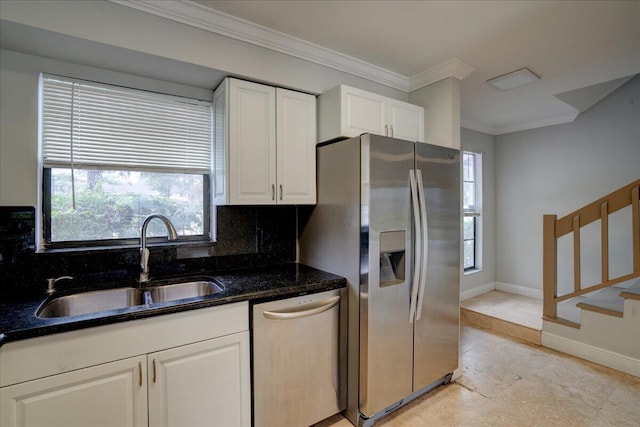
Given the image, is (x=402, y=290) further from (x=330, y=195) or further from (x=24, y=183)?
(x=24, y=183)

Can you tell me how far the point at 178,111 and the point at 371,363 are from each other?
7.06 ft

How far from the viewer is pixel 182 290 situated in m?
1.99

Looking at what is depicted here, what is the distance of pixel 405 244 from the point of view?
80.7 inches

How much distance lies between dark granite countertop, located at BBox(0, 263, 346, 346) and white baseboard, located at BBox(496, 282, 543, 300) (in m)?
3.69

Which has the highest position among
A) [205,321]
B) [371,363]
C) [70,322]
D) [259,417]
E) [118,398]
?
[70,322]

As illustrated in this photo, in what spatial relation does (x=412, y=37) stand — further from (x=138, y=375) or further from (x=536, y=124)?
(x=536, y=124)

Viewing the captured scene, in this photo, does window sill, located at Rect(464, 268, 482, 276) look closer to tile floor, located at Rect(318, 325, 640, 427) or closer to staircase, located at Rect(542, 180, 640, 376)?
staircase, located at Rect(542, 180, 640, 376)

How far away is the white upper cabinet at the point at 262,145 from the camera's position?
1989mm

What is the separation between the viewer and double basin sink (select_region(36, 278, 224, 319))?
64.6 inches

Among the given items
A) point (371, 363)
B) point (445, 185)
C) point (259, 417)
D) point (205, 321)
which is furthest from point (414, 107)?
point (259, 417)

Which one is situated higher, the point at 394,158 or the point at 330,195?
the point at 394,158

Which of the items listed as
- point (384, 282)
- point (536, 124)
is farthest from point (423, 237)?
point (536, 124)

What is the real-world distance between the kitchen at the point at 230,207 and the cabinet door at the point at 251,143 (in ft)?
0.40

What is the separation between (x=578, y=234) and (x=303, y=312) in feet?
9.30
